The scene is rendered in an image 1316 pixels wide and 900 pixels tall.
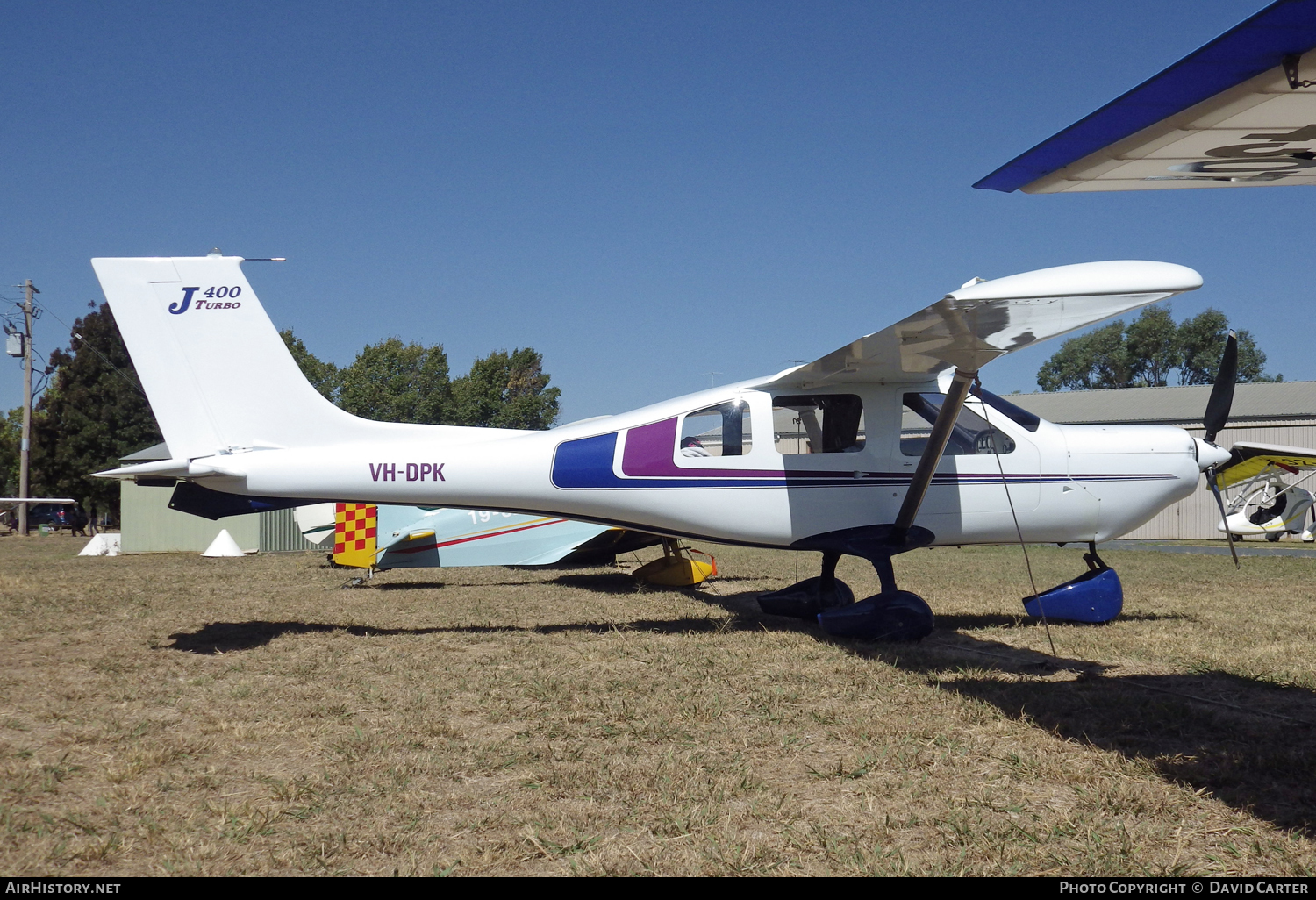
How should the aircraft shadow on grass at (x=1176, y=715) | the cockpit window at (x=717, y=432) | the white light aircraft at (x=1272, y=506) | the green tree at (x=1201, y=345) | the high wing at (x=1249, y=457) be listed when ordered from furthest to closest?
the green tree at (x=1201, y=345), the white light aircraft at (x=1272, y=506), the high wing at (x=1249, y=457), the cockpit window at (x=717, y=432), the aircraft shadow on grass at (x=1176, y=715)

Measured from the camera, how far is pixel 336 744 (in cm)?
442

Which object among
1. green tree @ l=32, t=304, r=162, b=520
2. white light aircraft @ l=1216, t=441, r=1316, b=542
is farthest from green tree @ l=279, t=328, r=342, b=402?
white light aircraft @ l=1216, t=441, r=1316, b=542

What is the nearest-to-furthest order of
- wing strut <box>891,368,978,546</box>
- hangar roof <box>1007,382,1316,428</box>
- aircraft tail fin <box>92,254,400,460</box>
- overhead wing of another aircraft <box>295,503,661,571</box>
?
wing strut <box>891,368,978,546</box> → aircraft tail fin <box>92,254,400,460</box> → overhead wing of another aircraft <box>295,503,661,571</box> → hangar roof <box>1007,382,1316,428</box>

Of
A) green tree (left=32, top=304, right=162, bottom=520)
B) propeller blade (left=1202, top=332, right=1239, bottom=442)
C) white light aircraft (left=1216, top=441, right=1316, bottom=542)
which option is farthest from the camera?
green tree (left=32, top=304, right=162, bottom=520)

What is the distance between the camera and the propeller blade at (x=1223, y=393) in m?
8.15

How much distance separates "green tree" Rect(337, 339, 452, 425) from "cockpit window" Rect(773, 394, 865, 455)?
49656mm

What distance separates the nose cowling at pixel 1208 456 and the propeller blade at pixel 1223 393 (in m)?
0.10

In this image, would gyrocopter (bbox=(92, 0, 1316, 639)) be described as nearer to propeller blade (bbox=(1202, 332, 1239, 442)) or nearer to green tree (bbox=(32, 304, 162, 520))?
propeller blade (bbox=(1202, 332, 1239, 442))

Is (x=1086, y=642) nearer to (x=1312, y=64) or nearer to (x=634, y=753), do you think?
(x=634, y=753)

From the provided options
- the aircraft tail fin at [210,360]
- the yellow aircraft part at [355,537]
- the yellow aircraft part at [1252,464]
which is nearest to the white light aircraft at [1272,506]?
the yellow aircraft part at [1252,464]

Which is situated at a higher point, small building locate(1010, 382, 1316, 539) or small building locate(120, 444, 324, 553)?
small building locate(1010, 382, 1316, 539)

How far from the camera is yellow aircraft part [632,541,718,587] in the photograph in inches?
479

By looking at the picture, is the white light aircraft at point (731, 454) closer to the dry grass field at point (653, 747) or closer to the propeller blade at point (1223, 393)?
the propeller blade at point (1223, 393)

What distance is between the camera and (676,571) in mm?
12250
